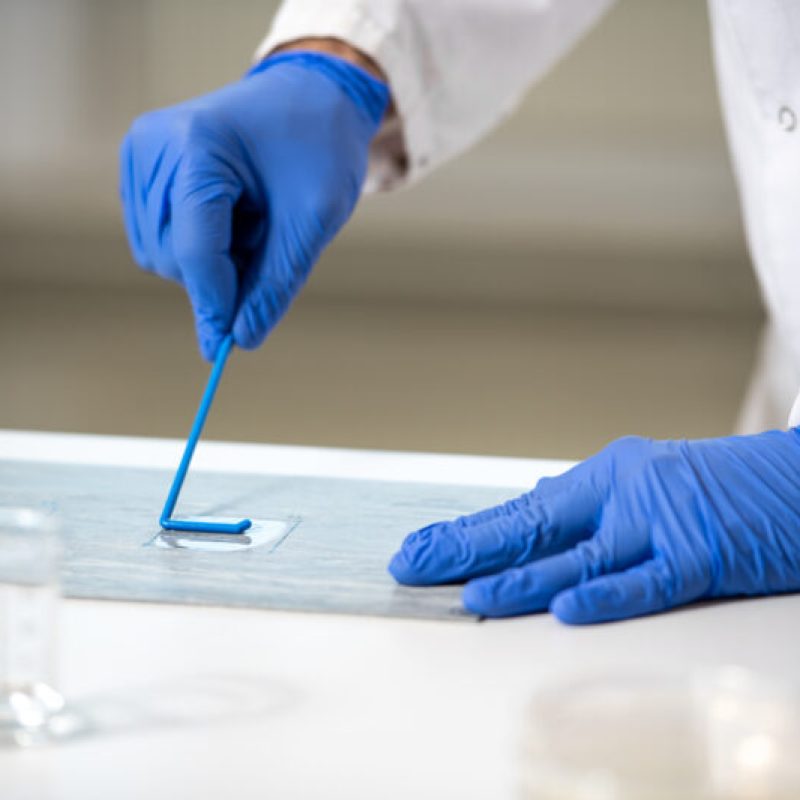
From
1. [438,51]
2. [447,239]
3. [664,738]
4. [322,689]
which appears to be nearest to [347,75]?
[438,51]

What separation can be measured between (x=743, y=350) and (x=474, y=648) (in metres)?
3.80

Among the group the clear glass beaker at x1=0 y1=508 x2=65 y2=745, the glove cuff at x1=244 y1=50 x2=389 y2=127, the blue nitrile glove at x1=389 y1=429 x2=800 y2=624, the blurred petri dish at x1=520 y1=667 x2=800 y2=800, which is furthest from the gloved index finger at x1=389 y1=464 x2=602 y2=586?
the glove cuff at x1=244 y1=50 x2=389 y2=127

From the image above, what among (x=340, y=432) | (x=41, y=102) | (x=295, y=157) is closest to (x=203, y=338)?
(x=295, y=157)

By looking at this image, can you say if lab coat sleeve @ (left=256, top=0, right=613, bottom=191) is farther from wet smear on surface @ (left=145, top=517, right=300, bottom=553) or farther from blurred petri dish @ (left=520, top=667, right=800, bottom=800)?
blurred petri dish @ (left=520, top=667, right=800, bottom=800)

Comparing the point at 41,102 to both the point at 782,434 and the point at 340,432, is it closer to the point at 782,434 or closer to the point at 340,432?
the point at 340,432

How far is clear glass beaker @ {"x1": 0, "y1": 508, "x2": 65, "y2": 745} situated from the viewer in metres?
0.66

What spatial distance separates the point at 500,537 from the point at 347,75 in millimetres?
670

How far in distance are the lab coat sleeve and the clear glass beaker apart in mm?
890

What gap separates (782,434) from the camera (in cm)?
99

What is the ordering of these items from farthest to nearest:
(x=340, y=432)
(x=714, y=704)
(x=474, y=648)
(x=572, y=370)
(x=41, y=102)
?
(x=41, y=102) < (x=572, y=370) < (x=340, y=432) < (x=474, y=648) < (x=714, y=704)

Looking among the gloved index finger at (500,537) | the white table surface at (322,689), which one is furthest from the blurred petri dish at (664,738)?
the gloved index finger at (500,537)

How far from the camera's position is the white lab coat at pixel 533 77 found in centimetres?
126

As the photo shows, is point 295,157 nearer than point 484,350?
Yes

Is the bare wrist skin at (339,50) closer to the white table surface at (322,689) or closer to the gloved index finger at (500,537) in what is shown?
the gloved index finger at (500,537)
